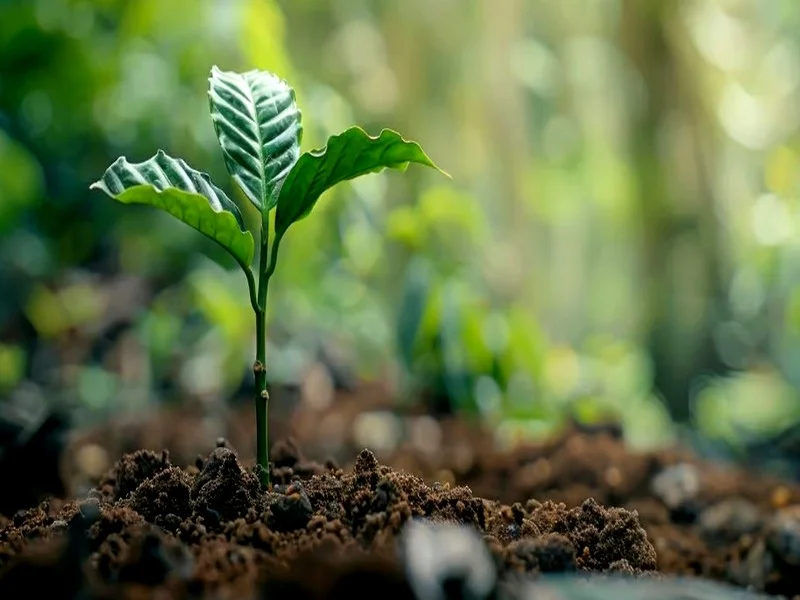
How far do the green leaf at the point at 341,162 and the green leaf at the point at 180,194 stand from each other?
59 millimetres

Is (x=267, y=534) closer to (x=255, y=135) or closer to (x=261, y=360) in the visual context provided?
(x=261, y=360)

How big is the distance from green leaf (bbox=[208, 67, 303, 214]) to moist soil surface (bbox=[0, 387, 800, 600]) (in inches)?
10.8

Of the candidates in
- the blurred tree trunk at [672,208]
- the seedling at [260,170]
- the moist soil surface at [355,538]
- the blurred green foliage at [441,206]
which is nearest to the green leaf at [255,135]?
the seedling at [260,170]

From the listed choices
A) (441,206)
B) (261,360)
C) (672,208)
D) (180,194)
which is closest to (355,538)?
(261,360)

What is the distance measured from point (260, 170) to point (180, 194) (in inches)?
5.6

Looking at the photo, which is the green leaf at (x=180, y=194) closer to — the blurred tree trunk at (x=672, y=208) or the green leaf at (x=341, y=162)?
the green leaf at (x=341, y=162)

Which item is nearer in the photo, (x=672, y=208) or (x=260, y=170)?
(x=260, y=170)

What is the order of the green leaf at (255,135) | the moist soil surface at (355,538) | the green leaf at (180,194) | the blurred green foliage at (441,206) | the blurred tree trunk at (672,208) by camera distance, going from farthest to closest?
the blurred tree trunk at (672,208) → the blurred green foliage at (441,206) → the green leaf at (255,135) → the green leaf at (180,194) → the moist soil surface at (355,538)

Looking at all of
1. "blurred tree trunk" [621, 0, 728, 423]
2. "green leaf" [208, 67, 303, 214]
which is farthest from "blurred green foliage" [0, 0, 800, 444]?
"green leaf" [208, 67, 303, 214]

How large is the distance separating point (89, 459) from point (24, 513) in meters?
0.98

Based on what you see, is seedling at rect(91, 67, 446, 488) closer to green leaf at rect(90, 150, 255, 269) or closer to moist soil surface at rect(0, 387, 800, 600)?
green leaf at rect(90, 150, 255, 269)

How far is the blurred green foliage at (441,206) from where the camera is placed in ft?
Answer: 9.08

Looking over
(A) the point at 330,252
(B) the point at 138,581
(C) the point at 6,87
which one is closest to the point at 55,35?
(C) the point at 6,87

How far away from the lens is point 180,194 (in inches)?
32.0
